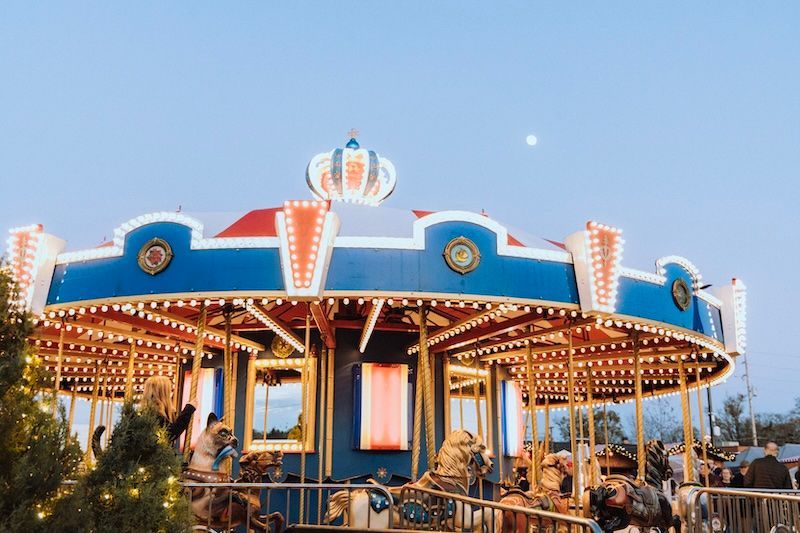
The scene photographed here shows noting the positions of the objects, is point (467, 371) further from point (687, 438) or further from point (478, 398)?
point (687, 438)

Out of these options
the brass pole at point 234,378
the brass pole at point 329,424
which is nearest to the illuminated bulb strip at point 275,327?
the brass pole at point 329,424

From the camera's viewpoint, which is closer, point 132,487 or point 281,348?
point 132,487

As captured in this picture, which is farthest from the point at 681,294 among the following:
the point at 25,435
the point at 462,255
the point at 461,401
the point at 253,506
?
the point at 25,435

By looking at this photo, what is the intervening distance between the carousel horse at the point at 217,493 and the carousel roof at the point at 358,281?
6.53ft

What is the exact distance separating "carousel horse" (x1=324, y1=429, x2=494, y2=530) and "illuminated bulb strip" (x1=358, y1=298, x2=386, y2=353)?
3235mm

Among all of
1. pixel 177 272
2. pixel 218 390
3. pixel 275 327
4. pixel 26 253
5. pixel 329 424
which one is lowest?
pixel 329 424

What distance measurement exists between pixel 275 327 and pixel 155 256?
2.65m

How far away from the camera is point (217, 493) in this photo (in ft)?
25.6

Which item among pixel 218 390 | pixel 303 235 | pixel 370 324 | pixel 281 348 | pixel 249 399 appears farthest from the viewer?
pixel 218 390

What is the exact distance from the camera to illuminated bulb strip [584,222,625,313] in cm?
1062

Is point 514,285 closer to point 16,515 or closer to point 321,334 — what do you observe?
point 321,334

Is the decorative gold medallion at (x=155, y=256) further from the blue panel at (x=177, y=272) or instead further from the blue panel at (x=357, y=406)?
the blue panel at (x=357, y=406)

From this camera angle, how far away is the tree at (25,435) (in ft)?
13.3

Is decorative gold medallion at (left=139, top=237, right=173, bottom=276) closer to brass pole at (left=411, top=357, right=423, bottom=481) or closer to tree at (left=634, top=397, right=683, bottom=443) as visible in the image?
brass pole at (left=411, top=357, right=423, bottom=481)
